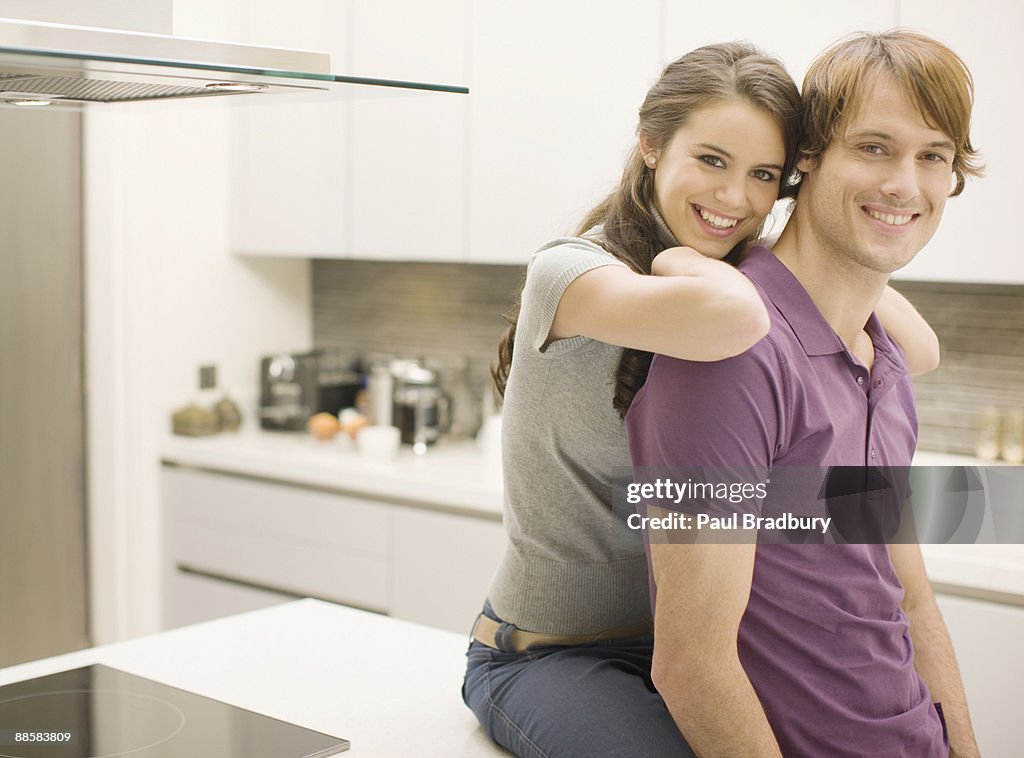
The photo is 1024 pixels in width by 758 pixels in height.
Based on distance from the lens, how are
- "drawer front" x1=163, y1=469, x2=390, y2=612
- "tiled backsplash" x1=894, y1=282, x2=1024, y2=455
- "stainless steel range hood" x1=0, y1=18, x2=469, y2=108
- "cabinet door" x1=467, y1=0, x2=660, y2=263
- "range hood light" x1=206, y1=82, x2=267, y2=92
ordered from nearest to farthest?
1. "stainless steel range hood" x1=0, y1=18, x2=469, y2=108
2. "range hood light" x1=206, y1=82, x2=267, y2=92
3. "tiled backsplash" x1=894, y1=282, x2=1024, y2=455
4. "cabinet door" x1=467, y1=0, x2=660, y2=263
5. "drawer front" x1=163, y1=469, x2=390, y2=612

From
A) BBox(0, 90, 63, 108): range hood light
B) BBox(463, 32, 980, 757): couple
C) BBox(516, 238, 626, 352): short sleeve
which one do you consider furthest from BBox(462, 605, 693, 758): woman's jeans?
BBox(0, 90, 63, 108): range hood light

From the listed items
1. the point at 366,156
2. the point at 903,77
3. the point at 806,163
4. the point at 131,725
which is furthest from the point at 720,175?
the point at 366,156

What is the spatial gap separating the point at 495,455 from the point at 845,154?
5.97 ft

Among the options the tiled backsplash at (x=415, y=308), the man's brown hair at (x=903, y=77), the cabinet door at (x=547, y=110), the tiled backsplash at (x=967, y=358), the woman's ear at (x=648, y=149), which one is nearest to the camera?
the man's brown hair at (x=903, y=77)

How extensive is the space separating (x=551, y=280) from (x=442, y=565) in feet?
5.75

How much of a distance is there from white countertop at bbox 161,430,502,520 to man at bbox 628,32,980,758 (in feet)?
4.98

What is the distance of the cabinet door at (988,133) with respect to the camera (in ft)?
7.95

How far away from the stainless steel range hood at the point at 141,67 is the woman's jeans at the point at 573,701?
653mm

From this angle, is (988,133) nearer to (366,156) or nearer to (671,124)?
(671,124)

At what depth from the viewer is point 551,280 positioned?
4.34ft

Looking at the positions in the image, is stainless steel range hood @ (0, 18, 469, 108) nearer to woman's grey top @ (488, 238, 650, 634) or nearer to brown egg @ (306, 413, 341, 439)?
woman's grey top @ (488, 238, 650, 634)

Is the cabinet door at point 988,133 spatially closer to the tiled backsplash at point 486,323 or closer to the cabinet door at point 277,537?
the tiled backsplash at point 486,323

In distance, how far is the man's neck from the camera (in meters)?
1.39

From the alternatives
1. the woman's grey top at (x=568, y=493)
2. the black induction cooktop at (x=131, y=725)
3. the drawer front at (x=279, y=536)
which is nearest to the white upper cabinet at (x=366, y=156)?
the drawer front at (x=279, y=536)
